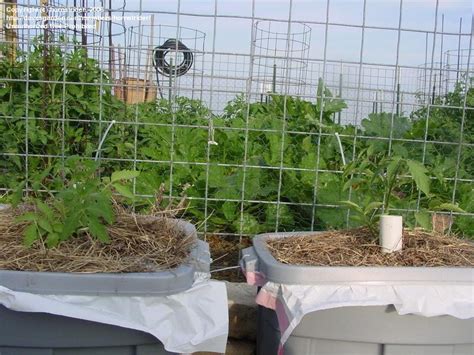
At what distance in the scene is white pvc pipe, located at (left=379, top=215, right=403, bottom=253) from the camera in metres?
1.66

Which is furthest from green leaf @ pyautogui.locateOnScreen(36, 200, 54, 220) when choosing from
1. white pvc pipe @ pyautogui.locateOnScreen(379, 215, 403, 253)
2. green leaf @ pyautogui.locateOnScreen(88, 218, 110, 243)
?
white pvc pipe @ pyautogui.locateOnScreen(379, 215, 403, 253)

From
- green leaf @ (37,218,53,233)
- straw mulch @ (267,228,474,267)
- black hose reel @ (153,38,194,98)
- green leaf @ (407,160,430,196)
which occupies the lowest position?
straw mulch @ (267,228,474,267)

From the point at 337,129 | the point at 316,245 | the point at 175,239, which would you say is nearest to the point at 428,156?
the point at 337,129

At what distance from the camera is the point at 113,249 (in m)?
1.54

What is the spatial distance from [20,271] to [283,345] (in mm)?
643

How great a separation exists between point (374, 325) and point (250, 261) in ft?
1.20

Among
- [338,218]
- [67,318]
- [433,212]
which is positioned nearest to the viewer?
[67,318]

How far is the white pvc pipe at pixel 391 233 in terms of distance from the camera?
1.66m

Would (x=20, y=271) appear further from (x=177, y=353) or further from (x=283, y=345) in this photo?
(x=283, y=345)

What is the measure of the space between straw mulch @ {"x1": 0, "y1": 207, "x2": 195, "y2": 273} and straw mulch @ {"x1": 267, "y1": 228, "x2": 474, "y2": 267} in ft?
0.96

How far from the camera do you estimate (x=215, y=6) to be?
2127 mm

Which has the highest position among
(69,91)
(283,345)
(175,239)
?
(69,91)

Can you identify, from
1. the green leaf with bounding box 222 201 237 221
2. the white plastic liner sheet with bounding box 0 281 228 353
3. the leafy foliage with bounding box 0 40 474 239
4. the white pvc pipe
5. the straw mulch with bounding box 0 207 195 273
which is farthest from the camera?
the green leaf with bounding box 222 201 237 221

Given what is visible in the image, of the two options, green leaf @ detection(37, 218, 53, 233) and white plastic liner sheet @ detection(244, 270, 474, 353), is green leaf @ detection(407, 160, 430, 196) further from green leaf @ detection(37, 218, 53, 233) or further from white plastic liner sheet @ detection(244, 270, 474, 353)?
green leaf @ detection(37, 218, 53, 233)
